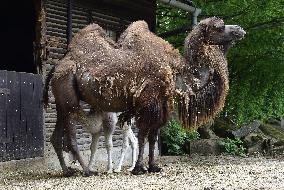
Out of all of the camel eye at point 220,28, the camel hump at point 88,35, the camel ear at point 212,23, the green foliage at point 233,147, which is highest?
the camel ear at point 212,23

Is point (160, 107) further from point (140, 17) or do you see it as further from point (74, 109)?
point (140, 17)

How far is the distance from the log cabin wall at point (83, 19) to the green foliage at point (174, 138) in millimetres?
2705

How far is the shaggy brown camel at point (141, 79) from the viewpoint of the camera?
29.7 ft

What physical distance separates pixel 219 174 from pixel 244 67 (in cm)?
867

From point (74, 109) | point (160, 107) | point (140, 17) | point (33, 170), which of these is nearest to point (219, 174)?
point (160, 107)

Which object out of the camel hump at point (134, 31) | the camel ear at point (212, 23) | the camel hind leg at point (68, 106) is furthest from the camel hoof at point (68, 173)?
the camel ear at point (212, 23)

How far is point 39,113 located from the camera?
34.3ft

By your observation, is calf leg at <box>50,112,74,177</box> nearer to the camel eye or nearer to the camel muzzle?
the camel eye

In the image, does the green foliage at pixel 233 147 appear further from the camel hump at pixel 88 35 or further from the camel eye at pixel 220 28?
the camel hump at pixel 88 35

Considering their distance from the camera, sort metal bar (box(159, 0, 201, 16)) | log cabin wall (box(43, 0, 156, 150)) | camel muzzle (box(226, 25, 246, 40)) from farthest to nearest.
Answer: metal bar (box(159, 0, 201, 16))
log cabin wall (box(43, 0, 156, 150))
camel muzzle (box(226, 25, 246, 40))

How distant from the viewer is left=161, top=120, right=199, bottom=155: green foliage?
15.9 meters

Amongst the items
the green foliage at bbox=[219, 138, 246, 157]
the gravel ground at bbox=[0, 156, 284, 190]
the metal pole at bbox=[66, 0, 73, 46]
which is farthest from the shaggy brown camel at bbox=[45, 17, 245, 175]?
the green foliage at bbox=[219, 138, 246, 157]

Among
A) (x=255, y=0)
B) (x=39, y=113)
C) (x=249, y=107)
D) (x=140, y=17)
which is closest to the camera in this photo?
(x=39, y=113)

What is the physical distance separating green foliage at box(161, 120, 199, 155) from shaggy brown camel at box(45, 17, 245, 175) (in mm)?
6271
